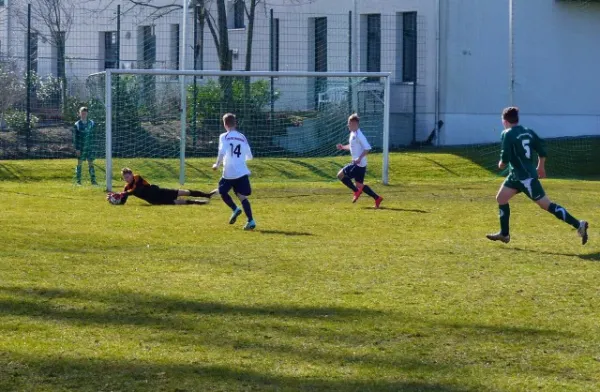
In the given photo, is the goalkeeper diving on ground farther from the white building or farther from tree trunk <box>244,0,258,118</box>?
the white building

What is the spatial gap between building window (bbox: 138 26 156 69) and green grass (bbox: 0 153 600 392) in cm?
1505

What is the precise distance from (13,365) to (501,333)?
144 inches

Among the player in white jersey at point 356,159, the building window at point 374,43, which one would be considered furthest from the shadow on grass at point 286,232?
Result: the building window at point 374,43

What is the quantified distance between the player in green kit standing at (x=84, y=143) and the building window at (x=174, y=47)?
8.30 metres

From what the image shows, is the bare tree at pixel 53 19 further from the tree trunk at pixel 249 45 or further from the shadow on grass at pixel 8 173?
the shadow on grass at pixel 8 173

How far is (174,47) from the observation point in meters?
32.8

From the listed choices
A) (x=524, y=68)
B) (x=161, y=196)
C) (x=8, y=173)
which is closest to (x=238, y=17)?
(x=524, y=68)

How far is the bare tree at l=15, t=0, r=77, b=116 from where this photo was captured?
33344mm

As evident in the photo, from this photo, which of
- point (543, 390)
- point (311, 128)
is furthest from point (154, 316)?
point (311, 128)

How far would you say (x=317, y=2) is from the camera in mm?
34844

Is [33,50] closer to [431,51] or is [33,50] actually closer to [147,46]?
[147,46]

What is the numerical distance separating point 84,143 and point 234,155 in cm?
939

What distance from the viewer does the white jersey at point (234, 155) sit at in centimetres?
1554

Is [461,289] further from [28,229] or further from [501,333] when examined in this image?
[28,229]
